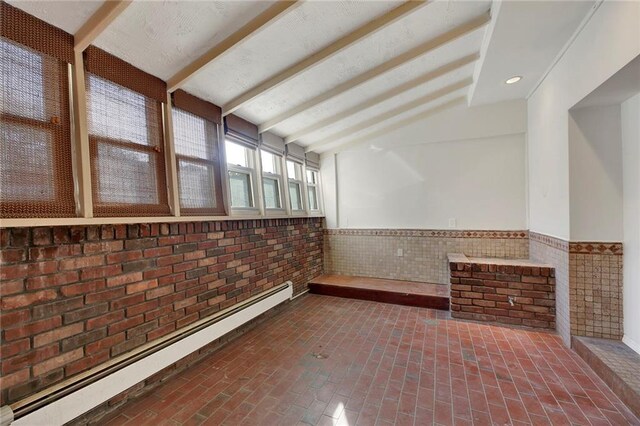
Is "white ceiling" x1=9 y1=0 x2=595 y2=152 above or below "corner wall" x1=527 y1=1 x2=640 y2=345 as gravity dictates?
above

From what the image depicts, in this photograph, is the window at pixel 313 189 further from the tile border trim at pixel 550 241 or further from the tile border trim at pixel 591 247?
the tile border trim at pixel 591 247

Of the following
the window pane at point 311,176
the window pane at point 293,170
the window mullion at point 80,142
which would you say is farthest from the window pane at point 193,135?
the window pane at point 311,176

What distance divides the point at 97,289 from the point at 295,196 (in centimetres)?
295

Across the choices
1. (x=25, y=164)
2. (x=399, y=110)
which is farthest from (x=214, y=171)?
(x=399, y=110)

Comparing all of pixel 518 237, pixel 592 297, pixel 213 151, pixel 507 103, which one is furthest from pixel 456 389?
pixel 507 103

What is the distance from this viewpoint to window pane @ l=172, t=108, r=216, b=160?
2.19 m

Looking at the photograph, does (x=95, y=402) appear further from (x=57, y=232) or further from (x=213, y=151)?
(x=213, y=151)

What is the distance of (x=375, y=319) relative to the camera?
3027 mm

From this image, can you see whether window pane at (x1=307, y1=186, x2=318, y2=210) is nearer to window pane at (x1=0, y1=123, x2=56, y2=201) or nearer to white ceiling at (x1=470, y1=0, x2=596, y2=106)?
white ceiling at (x1=470, y1=0, x2=596, y2=106)

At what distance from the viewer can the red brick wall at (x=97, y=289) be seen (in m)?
1.30

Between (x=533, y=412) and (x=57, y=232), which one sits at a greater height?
(x=57, y=232)

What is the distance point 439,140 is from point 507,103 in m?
0.90

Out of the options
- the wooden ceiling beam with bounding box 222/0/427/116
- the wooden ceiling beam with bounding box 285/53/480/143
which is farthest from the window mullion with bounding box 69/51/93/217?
the wooden ceiling beam with bounding box 285/53/480/143

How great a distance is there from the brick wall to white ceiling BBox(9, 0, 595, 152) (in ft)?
6.71
